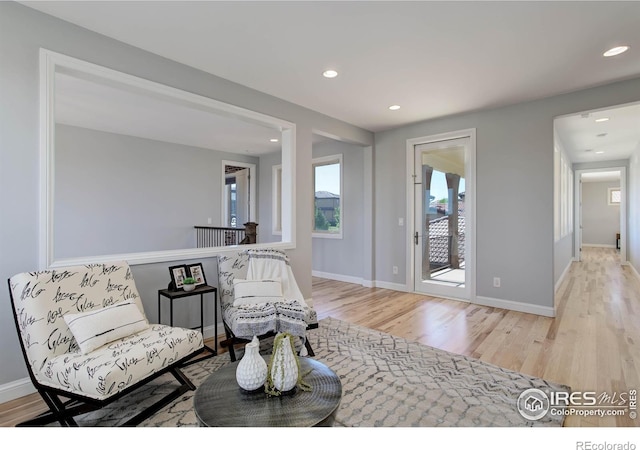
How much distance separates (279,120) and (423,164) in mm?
2475

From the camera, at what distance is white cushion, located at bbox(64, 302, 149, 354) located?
1.92 meters

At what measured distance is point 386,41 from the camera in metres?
2.64

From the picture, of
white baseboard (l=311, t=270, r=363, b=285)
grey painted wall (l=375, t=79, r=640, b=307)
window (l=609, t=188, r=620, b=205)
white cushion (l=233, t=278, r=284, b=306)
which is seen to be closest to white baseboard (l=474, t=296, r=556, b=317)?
grey painted wall (l=375, t=79, r=640, b=307)

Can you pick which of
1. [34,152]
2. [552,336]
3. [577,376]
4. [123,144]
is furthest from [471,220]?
[123,144]

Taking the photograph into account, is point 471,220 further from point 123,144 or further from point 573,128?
point 123,144

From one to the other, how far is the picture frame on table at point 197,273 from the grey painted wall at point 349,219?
330 centimetres

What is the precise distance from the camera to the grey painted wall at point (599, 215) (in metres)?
11.2

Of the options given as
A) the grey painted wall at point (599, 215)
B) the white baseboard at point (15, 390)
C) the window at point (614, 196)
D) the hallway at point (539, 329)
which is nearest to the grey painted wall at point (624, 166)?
the hallway at point (539, 329)

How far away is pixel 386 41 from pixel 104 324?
2.95 metres

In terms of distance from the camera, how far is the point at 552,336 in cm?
324

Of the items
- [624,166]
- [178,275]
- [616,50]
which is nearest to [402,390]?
[178,275]

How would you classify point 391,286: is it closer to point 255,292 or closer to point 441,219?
point 441,219

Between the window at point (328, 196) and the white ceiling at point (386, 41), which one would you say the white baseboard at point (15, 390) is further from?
the window at point (328, 196)

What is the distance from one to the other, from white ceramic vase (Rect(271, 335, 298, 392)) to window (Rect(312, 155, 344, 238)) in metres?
4.53
